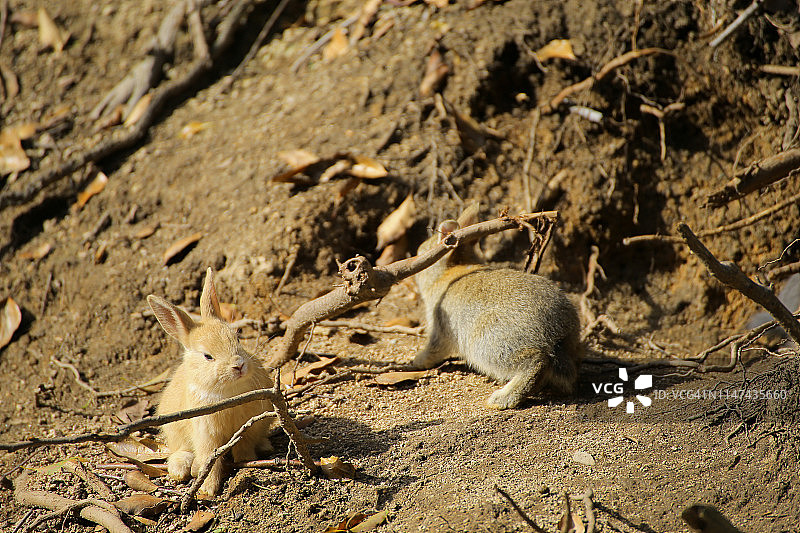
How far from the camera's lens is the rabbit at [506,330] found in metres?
4.06

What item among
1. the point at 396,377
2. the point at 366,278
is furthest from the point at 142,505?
the point at 396,377

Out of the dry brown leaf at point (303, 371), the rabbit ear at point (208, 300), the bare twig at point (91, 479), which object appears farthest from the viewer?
the dry brown leaf at point (303, 371)

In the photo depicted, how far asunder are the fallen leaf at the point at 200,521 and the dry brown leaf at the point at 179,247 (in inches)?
104

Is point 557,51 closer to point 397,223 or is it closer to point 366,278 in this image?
point 397,223

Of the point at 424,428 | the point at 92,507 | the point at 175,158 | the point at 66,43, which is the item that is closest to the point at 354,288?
the point at 424,428

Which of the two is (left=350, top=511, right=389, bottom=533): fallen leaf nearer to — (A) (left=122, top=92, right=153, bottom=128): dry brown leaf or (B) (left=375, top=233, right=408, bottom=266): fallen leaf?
(B) (left=375, top=233, right=408, bottom=266): fallen leaf

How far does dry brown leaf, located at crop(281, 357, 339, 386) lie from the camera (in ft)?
14.4

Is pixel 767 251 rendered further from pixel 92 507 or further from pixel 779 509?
pixel 92 507

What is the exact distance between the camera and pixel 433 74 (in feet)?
19.9

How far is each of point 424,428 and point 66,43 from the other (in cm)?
602

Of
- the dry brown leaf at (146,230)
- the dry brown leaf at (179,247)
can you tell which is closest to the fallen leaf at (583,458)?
the dry brown leaf at (179,247)

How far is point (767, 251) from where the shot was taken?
596 centimetres

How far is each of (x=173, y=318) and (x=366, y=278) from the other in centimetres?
104

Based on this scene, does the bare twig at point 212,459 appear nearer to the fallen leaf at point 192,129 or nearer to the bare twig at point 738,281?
the bare twig at point 738,281
